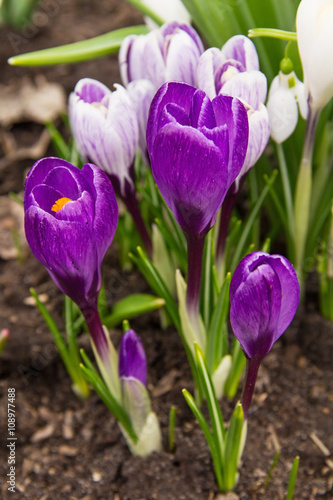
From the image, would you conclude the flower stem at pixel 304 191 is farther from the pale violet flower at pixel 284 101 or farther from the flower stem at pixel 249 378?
the flower stem at pixel 249 378

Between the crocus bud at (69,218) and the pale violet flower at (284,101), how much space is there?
0.31 metres

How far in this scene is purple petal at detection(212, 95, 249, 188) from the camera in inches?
28.4

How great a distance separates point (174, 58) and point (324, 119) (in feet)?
1.25

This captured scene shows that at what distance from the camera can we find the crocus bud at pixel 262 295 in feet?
2.26

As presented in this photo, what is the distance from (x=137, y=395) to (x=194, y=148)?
480mm

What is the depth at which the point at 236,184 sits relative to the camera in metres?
0.91

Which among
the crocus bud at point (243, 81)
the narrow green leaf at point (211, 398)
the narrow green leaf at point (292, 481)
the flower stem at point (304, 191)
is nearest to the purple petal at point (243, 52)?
the crocus bud at point (243, 81)

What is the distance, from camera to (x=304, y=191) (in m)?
1.08

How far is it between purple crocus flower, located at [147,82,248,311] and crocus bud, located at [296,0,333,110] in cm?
18

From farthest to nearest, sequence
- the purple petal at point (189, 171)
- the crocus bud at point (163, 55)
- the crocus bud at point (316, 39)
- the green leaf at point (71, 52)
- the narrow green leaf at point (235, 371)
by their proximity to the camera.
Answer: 1. the green leaf at point (71, 52)
2. the narrow green leaf at point (235, 371)
3. the crocus bud at point (163, 55)
4. the crocus bud at point (316, 39)
5. the purple petal at point (189, 171)

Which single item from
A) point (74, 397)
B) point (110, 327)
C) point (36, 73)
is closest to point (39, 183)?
point (110, 327)

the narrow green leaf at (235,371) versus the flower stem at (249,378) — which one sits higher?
the flower stem at (249,378)

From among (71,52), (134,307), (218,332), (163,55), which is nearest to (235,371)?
(218,332)

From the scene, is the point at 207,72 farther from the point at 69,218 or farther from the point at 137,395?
the point at 137,395
